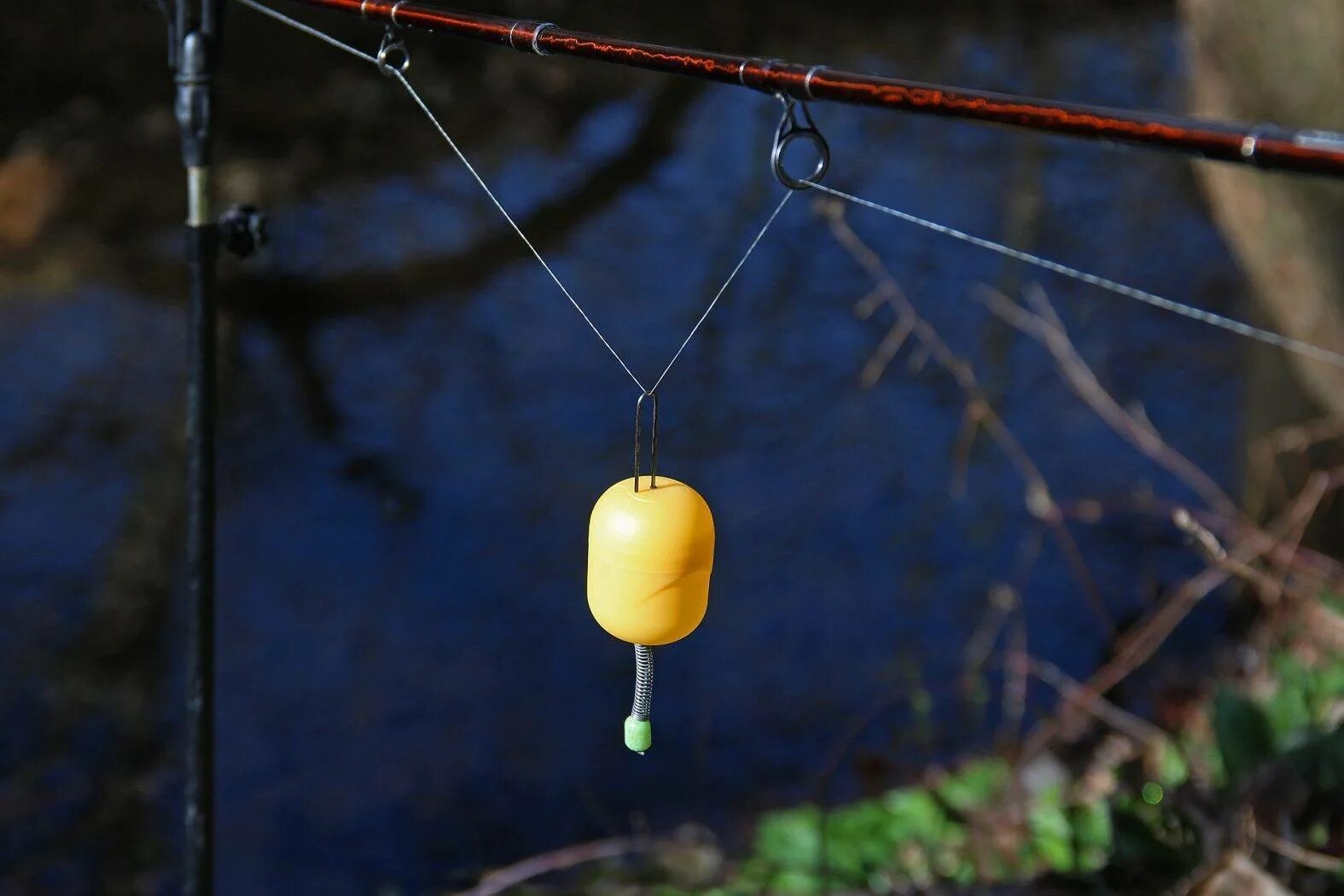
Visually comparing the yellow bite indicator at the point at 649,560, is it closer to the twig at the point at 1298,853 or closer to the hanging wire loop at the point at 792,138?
the hanging wire loop at the point at 792,138

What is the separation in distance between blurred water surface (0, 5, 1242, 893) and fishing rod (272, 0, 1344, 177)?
197 centimetres

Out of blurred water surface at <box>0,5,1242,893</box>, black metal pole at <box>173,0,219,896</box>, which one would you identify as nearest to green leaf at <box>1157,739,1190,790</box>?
blurred water surface at <box>0,5,1242,893</box>

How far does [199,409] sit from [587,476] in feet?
6.53

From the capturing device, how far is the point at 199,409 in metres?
1.34

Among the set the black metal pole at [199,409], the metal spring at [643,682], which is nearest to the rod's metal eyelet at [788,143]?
the metal spring at [643,682]

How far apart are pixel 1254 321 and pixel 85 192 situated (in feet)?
11.1

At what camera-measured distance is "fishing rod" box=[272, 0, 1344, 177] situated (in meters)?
0.59

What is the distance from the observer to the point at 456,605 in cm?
318

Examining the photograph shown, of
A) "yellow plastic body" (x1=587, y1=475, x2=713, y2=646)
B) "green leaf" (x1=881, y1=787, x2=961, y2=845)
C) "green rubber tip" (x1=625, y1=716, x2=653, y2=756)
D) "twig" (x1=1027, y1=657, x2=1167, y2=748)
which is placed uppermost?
"yellow plastic body" (x1=587, y1=475, x2=713, y2=646)

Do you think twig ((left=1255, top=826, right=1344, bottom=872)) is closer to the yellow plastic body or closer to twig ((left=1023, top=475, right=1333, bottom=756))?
twig ((left=1023, top=475, right=1333, bottom=756))

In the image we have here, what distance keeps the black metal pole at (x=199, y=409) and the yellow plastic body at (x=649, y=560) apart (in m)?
0.64

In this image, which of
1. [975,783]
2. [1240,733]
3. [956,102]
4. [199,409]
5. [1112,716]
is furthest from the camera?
[975,783]

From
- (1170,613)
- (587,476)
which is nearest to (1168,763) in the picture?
(1170,613)

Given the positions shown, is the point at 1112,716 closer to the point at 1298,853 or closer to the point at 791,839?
the point at 791,839
